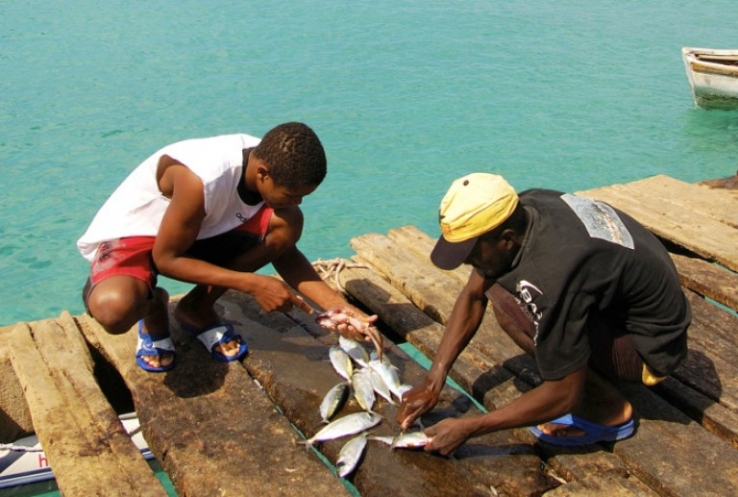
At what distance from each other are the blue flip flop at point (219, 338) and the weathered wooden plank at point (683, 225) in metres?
3.11

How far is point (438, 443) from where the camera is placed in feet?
10.2

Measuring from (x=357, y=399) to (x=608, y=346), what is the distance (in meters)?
1.10

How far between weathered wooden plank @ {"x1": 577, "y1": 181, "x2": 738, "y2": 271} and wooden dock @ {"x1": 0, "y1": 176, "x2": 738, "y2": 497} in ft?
1.05

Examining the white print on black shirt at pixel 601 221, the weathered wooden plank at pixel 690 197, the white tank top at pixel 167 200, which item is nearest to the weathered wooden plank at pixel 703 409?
the white print on black shirt at pixel 601 221

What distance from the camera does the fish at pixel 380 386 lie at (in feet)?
12.0

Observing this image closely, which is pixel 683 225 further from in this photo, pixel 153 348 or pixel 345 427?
pixel 153 348

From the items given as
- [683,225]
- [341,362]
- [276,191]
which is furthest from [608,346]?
[683,225]

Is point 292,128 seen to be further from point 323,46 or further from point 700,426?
point 323,46

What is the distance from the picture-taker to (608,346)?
325 centimetres

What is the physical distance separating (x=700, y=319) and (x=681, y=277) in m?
0.61

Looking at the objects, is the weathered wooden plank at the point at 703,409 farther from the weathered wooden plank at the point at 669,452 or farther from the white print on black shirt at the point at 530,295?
the white print on black shirt at the point at 530,295

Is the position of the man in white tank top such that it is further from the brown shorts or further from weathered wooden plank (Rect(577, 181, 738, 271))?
weathered wooden plank (Rect(577, 181, 738, 271))

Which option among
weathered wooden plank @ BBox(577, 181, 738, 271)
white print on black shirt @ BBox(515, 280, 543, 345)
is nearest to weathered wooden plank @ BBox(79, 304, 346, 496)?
white print on black shirt @ BBox(515, 280, 543, 345)

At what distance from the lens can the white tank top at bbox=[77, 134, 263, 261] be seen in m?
3.68
